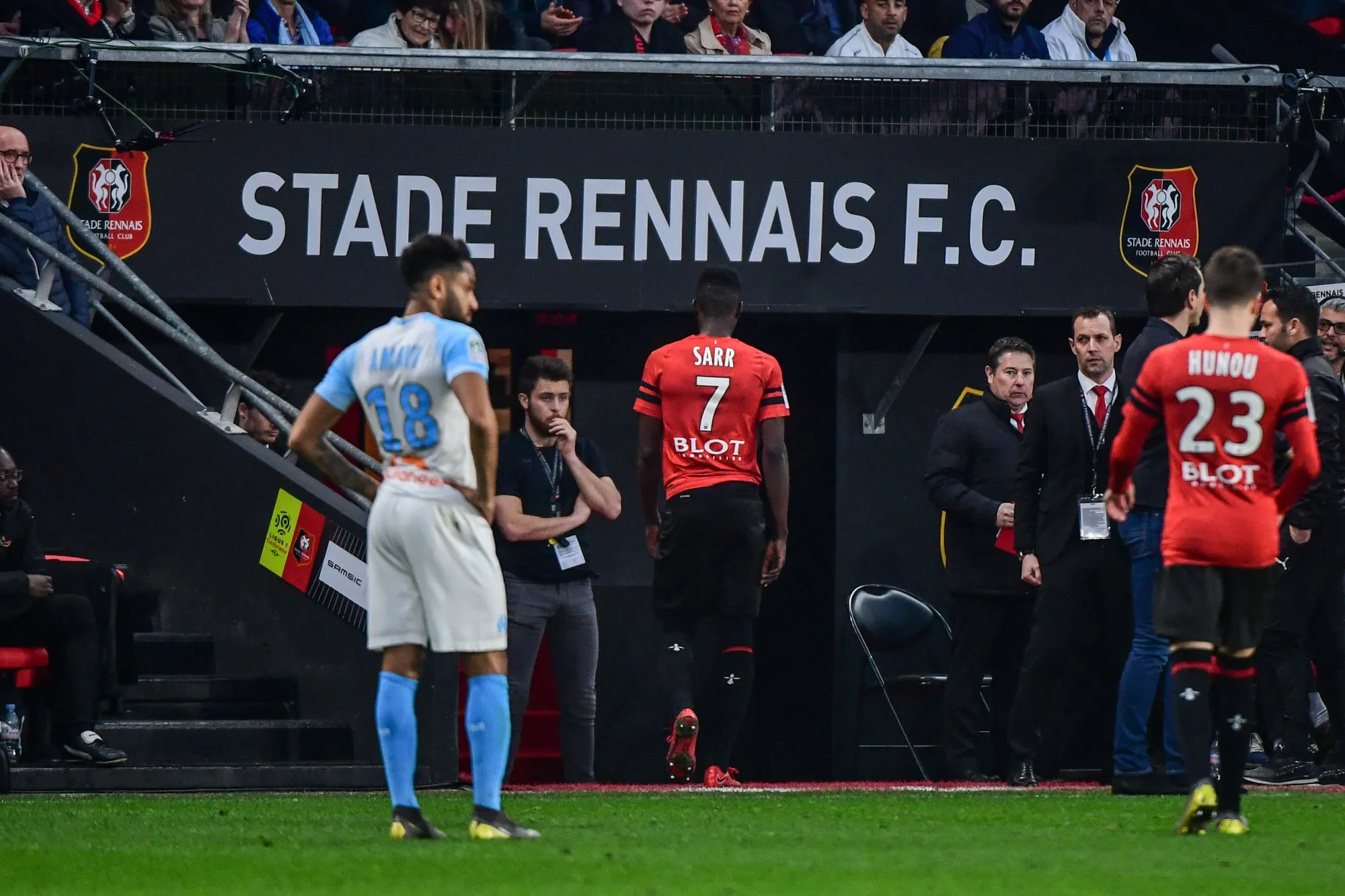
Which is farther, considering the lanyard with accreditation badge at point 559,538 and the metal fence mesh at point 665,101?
the metal fence mesh at point 665,101

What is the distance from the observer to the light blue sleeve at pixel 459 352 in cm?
644

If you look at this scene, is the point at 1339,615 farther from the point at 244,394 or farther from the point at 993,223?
the point at 244,394

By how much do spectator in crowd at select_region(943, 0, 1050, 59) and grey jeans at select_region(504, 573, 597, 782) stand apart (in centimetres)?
502

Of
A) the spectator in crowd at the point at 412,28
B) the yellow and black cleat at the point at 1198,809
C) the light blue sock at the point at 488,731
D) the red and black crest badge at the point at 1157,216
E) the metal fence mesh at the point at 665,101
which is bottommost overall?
the yellow and black cleat at the point at 1198,809

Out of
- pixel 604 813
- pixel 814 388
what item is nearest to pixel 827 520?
pixel 814 388

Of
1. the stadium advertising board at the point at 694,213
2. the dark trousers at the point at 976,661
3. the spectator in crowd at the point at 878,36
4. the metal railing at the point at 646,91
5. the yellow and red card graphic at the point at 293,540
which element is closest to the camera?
the dark trousers at the point at 976,661

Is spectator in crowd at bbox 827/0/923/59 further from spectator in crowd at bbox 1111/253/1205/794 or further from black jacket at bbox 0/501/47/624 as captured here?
black jacket at bbox 0/501/47/624

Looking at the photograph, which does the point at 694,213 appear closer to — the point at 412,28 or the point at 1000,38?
the point at 412,28

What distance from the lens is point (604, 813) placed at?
26.4 feet

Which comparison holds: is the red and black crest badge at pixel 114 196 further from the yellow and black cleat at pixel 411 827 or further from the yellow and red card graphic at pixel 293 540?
the yellow and black cleat at pixel 411 827

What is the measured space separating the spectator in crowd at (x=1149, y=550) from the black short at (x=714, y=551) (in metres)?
1.68

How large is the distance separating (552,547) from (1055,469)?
2.44 metres

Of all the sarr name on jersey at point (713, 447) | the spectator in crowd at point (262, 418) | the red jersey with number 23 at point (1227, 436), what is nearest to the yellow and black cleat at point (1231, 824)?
the red jersey with number 23 at point (1227, 436)

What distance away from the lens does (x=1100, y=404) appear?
9.48 meters
